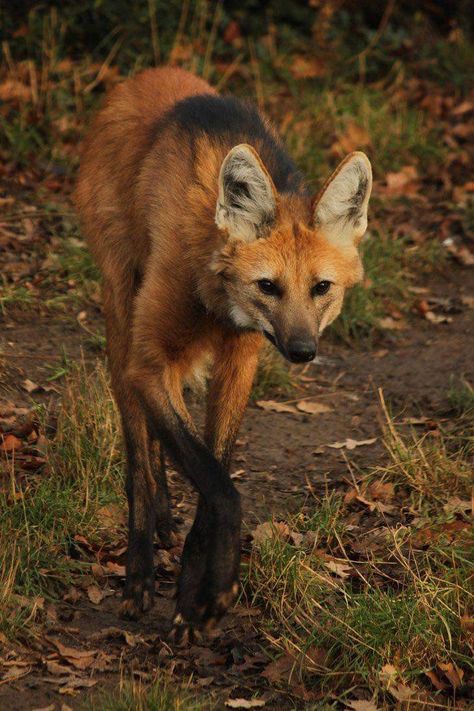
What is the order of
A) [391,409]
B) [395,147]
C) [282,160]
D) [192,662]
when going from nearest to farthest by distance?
[192,662] → [282,160] → [391,409] → [395,147]

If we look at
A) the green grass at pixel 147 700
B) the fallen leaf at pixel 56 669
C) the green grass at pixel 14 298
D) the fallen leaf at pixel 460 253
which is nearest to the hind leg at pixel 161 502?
the fallen leaf at pixel 56 669

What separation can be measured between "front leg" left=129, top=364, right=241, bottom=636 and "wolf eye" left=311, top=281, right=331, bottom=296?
1.87 ft

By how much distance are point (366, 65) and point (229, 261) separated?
6264 mm

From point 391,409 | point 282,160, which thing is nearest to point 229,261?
point 282,160

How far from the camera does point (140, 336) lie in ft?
12.4

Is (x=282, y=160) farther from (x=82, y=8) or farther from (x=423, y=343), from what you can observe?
(x=82, y=8)

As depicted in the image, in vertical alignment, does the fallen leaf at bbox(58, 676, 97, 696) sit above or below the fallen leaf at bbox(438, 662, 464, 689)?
below

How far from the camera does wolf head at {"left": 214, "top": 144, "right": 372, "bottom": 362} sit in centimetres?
359

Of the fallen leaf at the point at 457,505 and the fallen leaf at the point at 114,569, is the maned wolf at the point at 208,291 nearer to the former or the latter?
the fallen leaf at the point at 114,569

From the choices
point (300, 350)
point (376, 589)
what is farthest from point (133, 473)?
point (376, 589)

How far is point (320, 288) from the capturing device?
3.70 meters

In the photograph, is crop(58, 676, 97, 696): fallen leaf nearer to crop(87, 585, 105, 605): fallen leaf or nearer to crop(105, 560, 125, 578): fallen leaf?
crop(87, 585, 105, 605): fallen leaf

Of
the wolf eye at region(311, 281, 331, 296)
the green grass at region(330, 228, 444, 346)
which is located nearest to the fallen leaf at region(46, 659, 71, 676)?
the wolf eye at region(311, 281, 331, 296)

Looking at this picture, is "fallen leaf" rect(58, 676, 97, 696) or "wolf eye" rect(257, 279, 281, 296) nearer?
"fallen leaf" rect(58, 676, 97, 696)
